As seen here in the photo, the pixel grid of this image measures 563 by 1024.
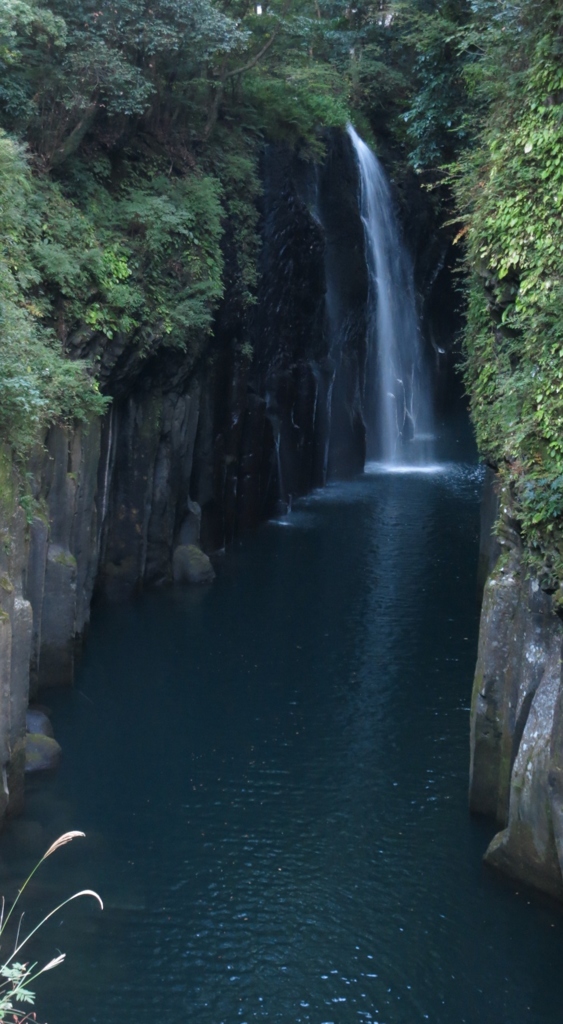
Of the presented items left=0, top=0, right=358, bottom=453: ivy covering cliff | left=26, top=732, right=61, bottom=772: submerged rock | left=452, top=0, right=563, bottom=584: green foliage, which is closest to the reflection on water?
left=26, top=732, right=61, bottom=772: submerged rock

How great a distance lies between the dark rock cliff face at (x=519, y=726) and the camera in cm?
995

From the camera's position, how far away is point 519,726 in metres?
10.9

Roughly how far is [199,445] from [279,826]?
1281cm

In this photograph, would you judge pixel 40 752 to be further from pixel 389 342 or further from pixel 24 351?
pixel 389 342

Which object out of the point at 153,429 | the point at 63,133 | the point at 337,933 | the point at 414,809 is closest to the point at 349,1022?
the point at 337,933

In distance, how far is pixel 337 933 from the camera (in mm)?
10203

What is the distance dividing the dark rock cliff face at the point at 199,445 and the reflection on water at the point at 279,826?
128 centimetres

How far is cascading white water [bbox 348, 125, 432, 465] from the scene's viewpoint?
33188mm

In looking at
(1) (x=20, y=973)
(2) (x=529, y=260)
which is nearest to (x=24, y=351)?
(2) (x=529, y=260)

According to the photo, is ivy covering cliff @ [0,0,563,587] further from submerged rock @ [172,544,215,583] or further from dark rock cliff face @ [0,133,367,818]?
submerged rock @ [172,544,215,583]

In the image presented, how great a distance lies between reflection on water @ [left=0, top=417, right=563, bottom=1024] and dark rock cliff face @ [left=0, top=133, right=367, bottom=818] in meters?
1.28

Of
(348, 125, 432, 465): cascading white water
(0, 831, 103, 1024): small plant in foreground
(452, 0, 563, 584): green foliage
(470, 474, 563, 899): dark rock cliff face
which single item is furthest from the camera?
(348, 125, 432, 465): cascading white water

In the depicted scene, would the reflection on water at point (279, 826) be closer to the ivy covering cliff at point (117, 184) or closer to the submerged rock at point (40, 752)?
the submerged rock at point (40, 752)

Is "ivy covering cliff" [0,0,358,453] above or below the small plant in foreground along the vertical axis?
above
